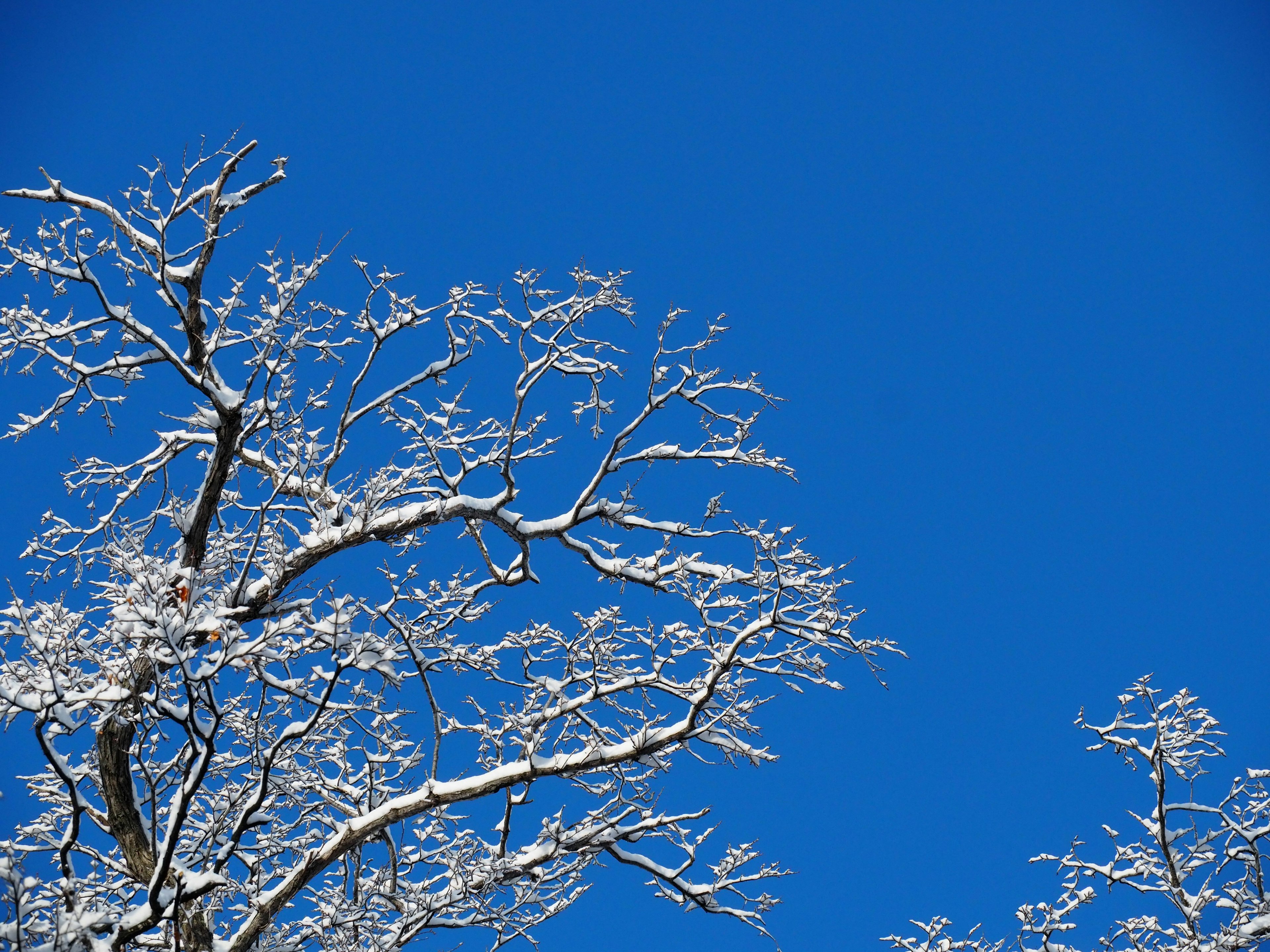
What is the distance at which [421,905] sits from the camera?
7023 millimetres

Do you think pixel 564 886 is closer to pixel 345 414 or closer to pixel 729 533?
pixel 729 533

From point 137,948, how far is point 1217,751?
301 inches

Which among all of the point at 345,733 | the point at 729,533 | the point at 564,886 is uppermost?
the point at 729,533

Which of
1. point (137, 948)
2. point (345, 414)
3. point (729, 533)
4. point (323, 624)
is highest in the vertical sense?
point (345, 414)

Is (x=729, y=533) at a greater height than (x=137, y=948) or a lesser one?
greater

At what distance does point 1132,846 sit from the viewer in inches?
328

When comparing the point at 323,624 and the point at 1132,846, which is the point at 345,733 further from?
the point at 1132,846

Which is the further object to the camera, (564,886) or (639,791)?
(564,886)

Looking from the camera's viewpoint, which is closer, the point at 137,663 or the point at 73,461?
the point at 137,663

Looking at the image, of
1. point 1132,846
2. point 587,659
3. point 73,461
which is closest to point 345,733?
point 587,659

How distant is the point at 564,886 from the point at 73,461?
205 inches

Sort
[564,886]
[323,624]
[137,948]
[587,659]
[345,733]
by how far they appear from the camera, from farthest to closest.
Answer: [345,733], [564,886], [587,659], [137,948], [323,624]

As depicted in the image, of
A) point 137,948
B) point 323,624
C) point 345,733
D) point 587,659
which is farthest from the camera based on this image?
point 345,733

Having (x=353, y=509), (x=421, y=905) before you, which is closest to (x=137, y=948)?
(x=421, y=905)
